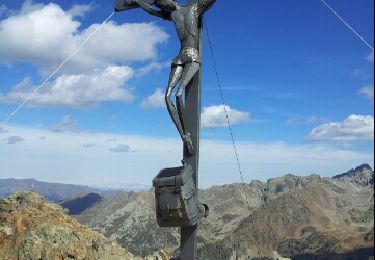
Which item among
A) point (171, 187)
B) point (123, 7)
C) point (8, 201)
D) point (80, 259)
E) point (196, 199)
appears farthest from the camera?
point (8, 201)

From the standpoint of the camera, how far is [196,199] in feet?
35.9

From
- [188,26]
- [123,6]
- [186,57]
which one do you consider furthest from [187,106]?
[123,6]

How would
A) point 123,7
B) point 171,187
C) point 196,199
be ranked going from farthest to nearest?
point 123,7
point 196,199
point 171,187

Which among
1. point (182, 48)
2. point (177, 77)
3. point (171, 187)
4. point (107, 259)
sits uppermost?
point (182, 48)

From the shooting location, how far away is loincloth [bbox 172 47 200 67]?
11.3 metres

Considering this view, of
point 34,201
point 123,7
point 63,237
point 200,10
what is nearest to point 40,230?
point 63,237

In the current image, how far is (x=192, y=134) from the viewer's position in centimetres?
1134

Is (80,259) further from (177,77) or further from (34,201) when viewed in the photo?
(177,77)

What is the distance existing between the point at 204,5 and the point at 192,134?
294cm

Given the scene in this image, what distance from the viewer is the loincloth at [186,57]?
11.3 metres

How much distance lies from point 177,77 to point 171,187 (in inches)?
101

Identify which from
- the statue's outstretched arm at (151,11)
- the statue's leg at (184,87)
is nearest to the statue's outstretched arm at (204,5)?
the statue's outstretched arm at (151,11)

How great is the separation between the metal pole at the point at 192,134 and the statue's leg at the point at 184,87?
12 cm

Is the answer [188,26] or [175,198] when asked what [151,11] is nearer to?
[188,26]
